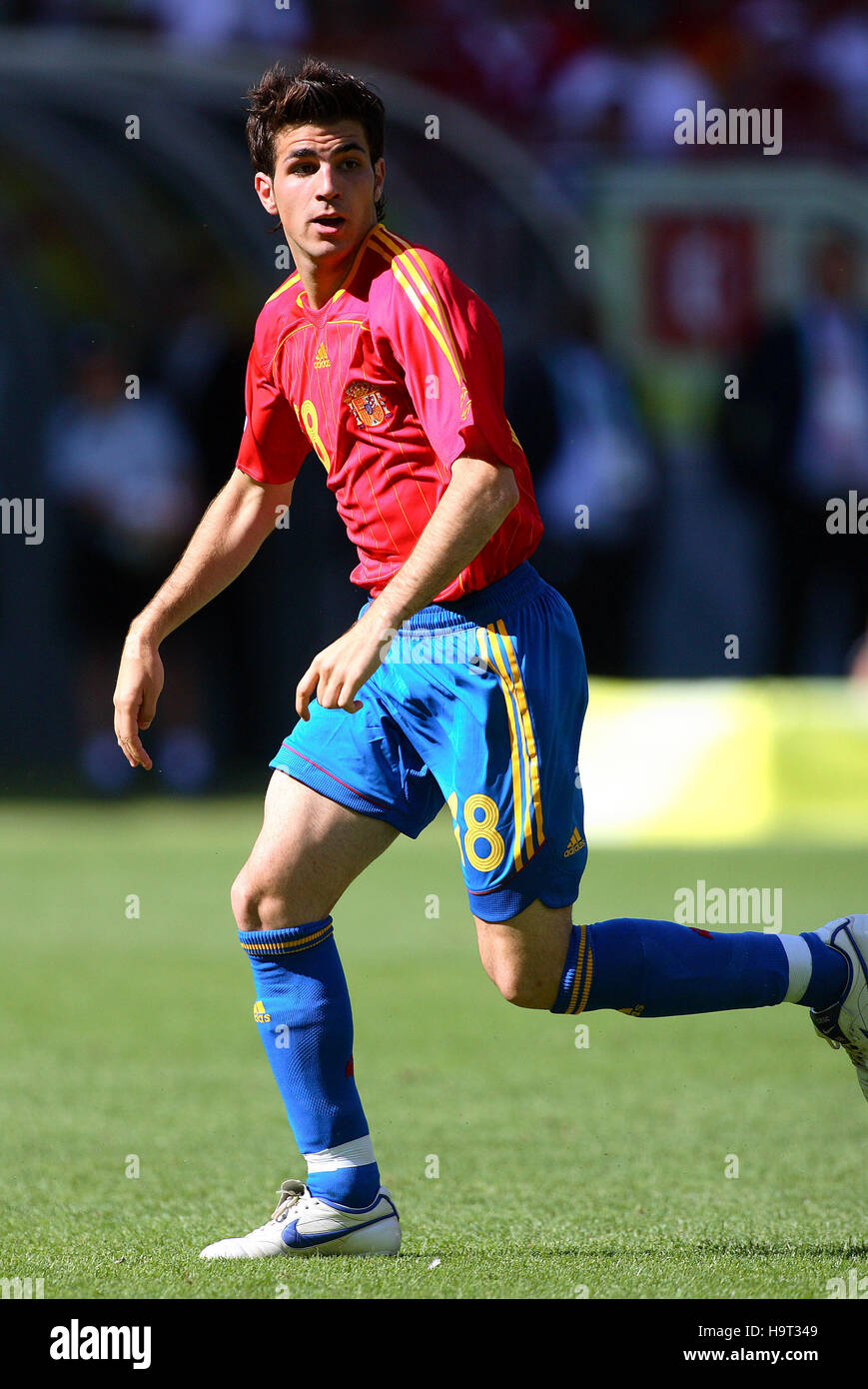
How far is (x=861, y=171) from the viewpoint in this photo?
50.5 ft

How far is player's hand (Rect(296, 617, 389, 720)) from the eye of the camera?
10.8 feet

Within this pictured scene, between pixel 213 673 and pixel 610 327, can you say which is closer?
pixel 213 673

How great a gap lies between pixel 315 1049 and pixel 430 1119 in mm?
1206

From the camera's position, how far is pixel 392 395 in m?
3.70

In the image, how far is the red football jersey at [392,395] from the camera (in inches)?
136

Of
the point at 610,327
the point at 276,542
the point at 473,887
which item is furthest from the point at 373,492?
the point at 610,327

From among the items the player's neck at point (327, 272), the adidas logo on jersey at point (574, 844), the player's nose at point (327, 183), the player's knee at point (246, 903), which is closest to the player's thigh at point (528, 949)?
the adidas logo on jersey at point (574, 844)

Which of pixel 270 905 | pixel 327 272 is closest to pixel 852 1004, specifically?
pixel 270 905

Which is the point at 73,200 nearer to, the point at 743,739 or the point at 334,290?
the point at 743,739

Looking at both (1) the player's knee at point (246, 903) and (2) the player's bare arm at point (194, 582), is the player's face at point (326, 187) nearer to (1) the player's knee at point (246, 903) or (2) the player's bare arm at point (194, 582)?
(2) the player's bare arm at point (194, 582)

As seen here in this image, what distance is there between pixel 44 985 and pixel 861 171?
1128cm

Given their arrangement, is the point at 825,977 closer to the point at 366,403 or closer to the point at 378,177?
the point at 366,403

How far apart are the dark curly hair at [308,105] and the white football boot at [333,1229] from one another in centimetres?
198
